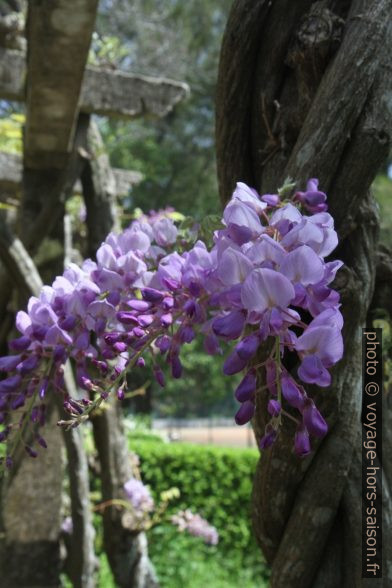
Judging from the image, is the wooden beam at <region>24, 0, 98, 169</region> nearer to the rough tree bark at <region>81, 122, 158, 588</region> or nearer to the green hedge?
the rough tree bark at <region>81, 122, 158, 588</region>

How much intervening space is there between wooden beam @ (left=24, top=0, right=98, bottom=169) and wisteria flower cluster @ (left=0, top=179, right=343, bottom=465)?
1.16 metres

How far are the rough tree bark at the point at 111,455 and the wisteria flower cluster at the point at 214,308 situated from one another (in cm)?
213

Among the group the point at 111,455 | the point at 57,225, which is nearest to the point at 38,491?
the point at 111,455

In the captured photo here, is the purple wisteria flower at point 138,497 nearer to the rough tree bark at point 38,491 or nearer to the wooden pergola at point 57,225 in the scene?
the wooden pergola at point 57,225

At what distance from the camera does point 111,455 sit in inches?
122

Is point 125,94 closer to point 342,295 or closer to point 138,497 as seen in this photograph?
point 138,497

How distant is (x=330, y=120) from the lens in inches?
35.8

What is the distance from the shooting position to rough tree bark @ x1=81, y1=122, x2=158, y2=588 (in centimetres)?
303

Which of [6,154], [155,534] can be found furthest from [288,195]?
[155,534]

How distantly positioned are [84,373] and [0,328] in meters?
2.44

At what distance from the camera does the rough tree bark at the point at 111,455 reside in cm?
303

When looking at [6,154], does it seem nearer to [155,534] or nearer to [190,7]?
[155,534]

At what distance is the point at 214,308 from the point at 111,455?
2.42 meters

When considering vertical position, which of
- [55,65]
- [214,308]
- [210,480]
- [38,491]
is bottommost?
[210,480]
